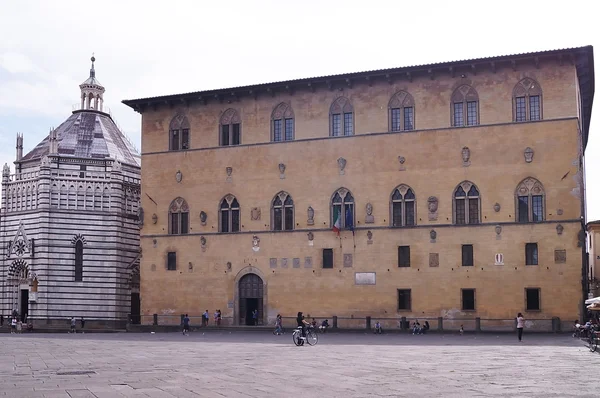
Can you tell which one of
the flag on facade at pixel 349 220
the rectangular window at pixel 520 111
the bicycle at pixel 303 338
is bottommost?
the bicycle at pixel 303 338

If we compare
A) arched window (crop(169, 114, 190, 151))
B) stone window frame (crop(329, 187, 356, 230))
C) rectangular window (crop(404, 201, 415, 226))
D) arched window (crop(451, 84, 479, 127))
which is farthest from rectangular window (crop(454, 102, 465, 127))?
arched window (crop(169, 114, 190, 151))

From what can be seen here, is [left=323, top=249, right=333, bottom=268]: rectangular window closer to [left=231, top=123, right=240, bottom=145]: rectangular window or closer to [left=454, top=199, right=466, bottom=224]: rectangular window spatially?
[left=454, top=199, right=466, bottom=224]: rectangular window

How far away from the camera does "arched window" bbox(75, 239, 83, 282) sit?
182ft

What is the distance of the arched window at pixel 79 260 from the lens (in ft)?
182

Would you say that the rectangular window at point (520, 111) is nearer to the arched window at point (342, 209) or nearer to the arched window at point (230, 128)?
the arched window at point (342, 209)

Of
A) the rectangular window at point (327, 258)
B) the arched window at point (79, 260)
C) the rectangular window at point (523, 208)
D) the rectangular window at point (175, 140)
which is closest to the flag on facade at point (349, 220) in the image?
the rectangular window at point (327, 258)

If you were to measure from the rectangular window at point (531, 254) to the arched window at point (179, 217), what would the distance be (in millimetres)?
19349

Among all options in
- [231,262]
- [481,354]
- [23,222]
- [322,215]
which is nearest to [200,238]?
[231,262]

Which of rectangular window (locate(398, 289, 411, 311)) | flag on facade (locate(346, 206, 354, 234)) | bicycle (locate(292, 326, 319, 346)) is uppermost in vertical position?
flag on facade (locate(346, 206, 354, 234))

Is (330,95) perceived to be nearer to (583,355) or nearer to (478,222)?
(478,222)

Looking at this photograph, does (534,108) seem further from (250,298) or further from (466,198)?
(250,298)

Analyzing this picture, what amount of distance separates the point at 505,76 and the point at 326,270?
538 inches

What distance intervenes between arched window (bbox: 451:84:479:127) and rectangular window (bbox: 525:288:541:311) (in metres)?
8.76

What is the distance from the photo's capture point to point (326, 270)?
4353 cm
